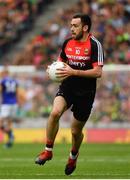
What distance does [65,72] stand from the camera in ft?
37.0

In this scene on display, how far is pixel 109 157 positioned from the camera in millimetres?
17594

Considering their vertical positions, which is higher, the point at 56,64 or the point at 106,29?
the point at 56,64

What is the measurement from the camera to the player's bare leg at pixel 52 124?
11344 mm

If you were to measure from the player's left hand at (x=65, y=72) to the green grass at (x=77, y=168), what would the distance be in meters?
1.44

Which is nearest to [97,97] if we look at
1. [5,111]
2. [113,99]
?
[113,99]

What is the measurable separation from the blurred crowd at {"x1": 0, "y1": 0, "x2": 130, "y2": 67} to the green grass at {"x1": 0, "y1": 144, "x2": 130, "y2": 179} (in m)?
6.87

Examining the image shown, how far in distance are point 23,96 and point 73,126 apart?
14682mm

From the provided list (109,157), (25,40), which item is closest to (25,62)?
(25,40)

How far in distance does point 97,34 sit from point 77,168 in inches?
550

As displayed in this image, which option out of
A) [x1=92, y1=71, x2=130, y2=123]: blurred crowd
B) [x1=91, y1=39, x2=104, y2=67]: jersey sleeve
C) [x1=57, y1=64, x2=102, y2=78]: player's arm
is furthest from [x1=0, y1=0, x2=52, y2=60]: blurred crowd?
[x1=57, y1=64, x2=102, y2=78]: player's arm

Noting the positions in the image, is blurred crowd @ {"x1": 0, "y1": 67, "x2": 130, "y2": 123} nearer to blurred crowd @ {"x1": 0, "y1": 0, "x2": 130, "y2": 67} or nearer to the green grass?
blurred crowd @ {"x1": 0, "y1": 0, "x2": 130, "y2": 67}

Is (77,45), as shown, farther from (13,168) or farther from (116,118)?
(116,118)

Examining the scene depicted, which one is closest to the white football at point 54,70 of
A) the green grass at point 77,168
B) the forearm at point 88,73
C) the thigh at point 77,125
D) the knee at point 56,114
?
the forearm at point 88,73

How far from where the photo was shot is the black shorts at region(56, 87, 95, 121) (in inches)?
460
